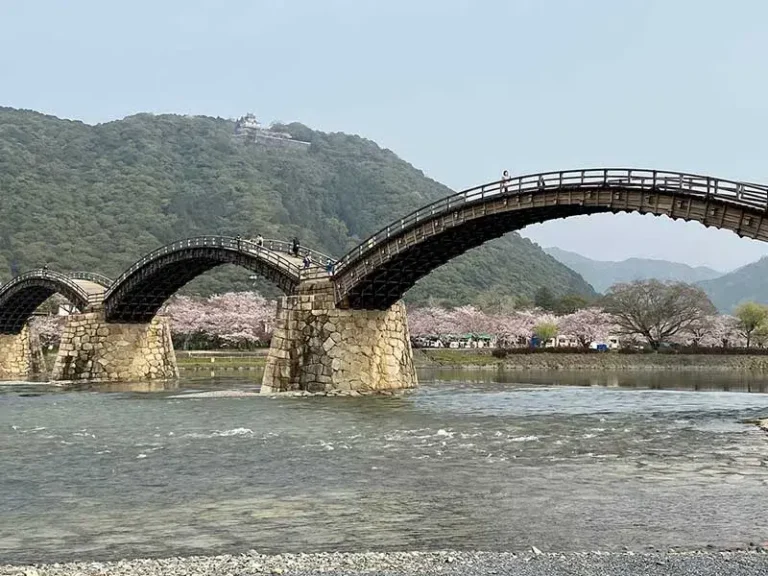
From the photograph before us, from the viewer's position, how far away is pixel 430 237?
3706cm

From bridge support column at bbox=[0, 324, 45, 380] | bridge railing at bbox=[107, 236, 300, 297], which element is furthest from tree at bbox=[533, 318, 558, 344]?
bridge railing at bbox=[107, 236, 300, 297]

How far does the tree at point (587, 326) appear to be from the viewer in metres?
104

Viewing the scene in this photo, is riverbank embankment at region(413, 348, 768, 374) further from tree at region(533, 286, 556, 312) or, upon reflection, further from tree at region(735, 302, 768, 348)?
tree at region(533, 286, 556, 312)

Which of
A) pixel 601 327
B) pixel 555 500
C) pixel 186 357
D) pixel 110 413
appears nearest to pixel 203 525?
pixel 555 500

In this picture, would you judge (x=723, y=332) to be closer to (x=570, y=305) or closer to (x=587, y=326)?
(x=587, y=326)

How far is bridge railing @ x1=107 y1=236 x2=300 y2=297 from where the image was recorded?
44000mm

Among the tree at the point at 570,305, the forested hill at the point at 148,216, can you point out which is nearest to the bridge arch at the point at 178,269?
the forested hill at the point at 148,216

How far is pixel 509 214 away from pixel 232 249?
780 inches

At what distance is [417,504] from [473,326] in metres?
100

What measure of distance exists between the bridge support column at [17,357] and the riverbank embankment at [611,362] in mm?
37732

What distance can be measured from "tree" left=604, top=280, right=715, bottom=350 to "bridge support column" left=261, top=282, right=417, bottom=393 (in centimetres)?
5296

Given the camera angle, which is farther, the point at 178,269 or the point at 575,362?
the point at 575,362

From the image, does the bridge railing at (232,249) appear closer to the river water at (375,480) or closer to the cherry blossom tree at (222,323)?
the river water at (375,480)

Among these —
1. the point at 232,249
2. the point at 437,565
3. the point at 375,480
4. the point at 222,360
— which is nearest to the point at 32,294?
the point at 222,360
